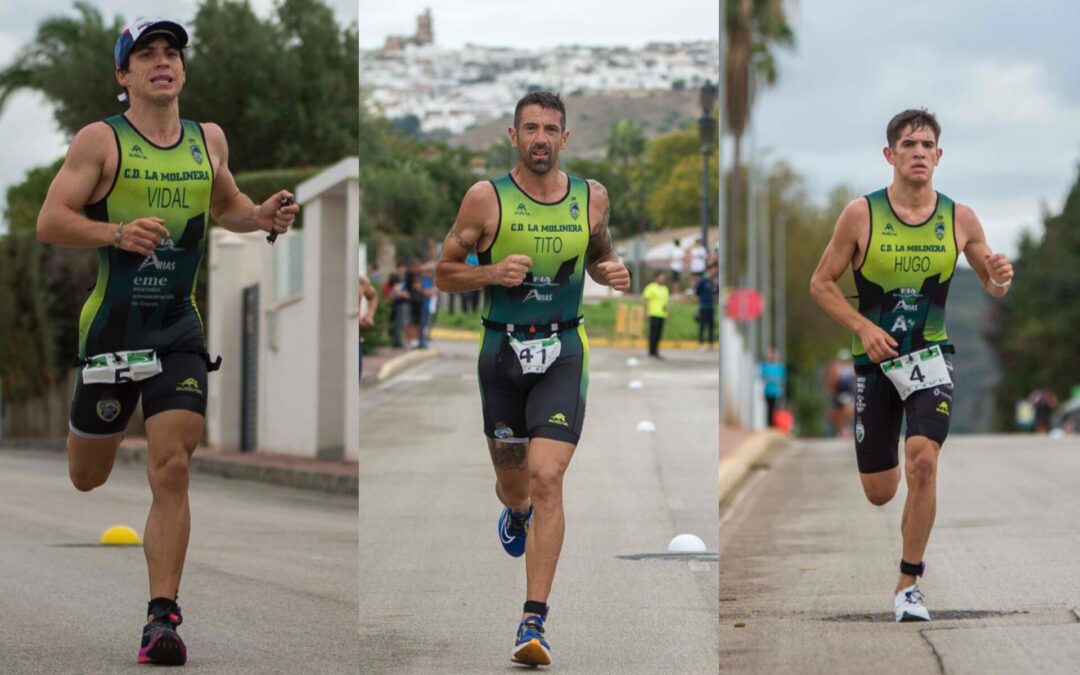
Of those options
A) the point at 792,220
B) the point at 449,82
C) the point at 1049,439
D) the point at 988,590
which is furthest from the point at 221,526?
the point at 792,220

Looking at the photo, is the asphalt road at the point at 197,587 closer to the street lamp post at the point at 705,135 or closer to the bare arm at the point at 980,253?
the street lamp post at the point at 705,135

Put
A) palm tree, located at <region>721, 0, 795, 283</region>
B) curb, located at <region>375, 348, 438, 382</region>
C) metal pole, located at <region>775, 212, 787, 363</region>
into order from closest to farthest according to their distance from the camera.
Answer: curb, located at <region>375, 348, 438, 382</region> < palm tree, located at <region>721, 0, 795, 283</region> < metal pole, located at <region>775, 212, 787, 363</region>

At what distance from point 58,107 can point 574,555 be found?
2630 centimetres

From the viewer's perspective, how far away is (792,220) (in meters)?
87.6

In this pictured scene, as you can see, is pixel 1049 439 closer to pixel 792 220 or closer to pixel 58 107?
pixel 58 107

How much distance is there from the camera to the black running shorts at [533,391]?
23.8 feet

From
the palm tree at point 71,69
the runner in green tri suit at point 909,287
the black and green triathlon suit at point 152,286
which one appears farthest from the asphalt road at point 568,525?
the palm tree at point 71,69

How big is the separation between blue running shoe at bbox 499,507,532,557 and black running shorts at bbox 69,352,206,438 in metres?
1.21

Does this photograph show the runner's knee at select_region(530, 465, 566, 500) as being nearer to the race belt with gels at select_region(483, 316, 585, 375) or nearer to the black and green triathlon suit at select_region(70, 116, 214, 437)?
the race belt with gels at select_region(483, 316, 585, 375)

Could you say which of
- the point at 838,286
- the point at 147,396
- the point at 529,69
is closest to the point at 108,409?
the point at 147,396

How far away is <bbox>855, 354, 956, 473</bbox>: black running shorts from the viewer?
8.35 meters

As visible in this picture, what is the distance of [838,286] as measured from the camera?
27.5 feet

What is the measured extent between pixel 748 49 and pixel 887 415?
1854 inches

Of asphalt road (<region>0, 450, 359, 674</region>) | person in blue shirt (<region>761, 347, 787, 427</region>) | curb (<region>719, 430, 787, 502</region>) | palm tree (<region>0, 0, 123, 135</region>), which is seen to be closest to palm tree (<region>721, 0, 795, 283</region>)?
person in blue shirt (<region>761, 347, 787, 427</region>)
